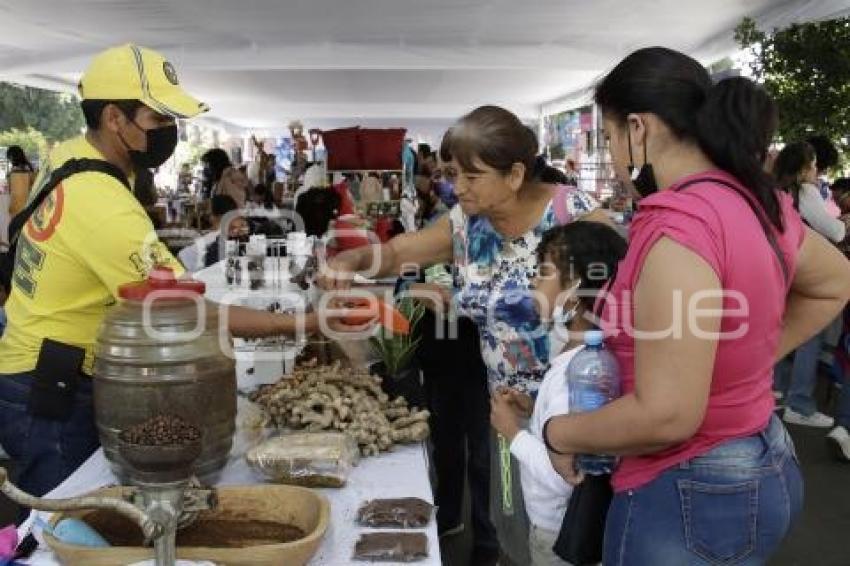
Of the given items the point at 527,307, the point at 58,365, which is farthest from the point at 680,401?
the point at 58,365

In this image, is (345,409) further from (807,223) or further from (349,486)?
(807,223)

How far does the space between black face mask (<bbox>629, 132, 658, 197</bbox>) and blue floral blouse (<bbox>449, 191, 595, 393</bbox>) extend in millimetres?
821

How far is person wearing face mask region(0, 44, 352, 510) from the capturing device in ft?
5.81

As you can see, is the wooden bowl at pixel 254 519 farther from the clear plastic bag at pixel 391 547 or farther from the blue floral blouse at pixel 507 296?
the blue floral blouse at pixel 507 296

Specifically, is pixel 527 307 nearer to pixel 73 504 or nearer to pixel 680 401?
pixel 680 401

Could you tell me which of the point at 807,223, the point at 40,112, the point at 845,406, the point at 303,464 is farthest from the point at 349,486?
the point at 40,112

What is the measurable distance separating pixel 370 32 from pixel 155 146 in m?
8.26

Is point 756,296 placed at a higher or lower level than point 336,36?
lower

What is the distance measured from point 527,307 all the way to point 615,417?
0.99 meters

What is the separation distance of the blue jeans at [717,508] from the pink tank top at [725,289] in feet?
0.08

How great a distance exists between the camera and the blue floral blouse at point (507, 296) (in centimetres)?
233

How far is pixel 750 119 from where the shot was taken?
4.42 feet

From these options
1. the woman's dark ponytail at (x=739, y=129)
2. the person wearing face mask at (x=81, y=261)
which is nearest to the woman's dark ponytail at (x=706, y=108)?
the woman's dark ponytail at (x=739, y=129)

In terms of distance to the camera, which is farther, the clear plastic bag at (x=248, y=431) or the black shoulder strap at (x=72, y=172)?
the clear plastic bag at (x=248, y=431)
